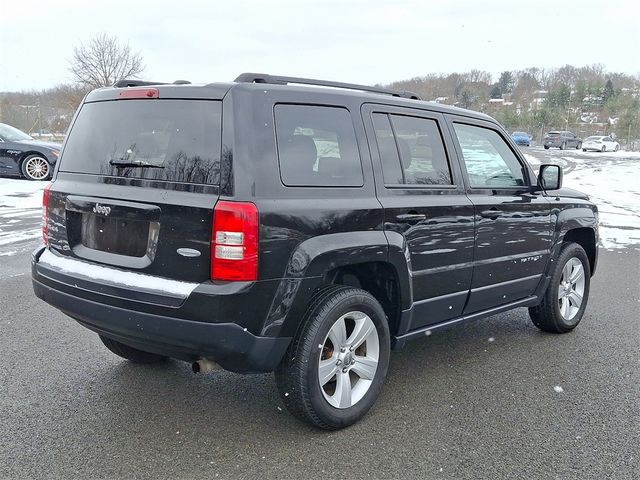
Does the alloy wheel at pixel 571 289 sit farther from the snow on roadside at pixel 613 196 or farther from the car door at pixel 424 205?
the snow on roadside at pixel 613 196

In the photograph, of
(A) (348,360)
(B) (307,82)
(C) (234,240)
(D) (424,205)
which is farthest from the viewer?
(D) (424,205)

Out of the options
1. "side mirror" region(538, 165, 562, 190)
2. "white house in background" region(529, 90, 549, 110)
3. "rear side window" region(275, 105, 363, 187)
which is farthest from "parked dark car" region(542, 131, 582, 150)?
"rear side window" region(275, 105, 363, 187)

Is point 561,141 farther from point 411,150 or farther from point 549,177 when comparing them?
point 411,150

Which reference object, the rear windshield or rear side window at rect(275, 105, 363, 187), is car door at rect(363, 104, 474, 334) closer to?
rear side window at rect(275, 105, 363, 187)

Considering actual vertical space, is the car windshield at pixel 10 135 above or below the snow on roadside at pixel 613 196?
above

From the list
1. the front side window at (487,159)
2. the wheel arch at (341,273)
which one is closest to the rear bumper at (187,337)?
the wheel arch at (341,273)

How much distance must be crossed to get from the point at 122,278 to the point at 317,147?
1.23 metres

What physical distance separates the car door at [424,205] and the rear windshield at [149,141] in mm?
1024

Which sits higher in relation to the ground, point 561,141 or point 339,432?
point 561,141

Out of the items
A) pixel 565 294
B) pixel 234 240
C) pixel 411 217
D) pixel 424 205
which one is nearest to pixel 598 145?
pixel 565 294

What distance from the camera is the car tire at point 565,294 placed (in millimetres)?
4906

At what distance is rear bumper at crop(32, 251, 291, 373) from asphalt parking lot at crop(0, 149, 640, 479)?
0.49 m

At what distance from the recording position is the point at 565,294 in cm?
511

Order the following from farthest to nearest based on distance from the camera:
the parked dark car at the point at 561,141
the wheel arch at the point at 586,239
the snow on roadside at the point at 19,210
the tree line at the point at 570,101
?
1. the tree line at the point at 570,101
2. the parked dark car at the point at 561,141
3. the snow on roadside at the point at 19,210
4. the wheel arch at the point at 586,239
